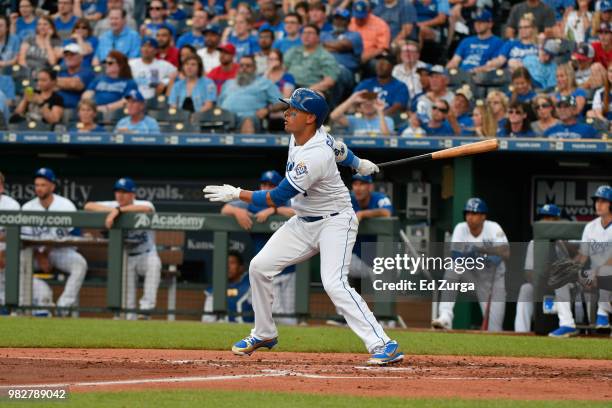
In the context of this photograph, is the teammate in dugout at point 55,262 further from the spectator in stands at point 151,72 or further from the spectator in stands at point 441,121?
the spectator in stands at point 441,121

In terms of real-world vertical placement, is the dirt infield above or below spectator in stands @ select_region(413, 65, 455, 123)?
below

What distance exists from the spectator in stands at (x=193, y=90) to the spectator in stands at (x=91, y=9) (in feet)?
8.59

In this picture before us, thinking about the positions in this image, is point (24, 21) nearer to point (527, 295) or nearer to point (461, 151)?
point (527, 295)

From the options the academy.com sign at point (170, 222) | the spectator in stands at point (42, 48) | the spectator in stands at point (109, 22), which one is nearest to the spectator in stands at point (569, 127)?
the academy.com sign at point (170, 222)

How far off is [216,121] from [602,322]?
4.66 m

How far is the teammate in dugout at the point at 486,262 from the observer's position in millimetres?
10188

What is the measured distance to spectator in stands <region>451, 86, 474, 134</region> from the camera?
11.9 meters

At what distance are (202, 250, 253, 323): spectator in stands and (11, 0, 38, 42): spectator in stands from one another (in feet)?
17.2

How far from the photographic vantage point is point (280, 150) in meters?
12.4

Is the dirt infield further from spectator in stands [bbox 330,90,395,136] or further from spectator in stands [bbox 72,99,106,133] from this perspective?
Answer: spectator in stands [bbox 72,99,106,133]

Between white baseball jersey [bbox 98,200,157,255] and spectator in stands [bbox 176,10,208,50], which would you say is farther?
spectator in stands [bbox 176,10,208,50]

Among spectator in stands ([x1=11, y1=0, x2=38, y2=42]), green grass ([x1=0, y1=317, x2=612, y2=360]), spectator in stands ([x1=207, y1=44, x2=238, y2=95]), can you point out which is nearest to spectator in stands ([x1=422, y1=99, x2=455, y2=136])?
green grass ([x1=0, y1=317, x2=612, y2=360])

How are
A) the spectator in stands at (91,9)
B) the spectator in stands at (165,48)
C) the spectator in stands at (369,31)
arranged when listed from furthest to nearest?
the spectator in stands at (91,9) → the spectator in stands at (165,48) → the spectator in stands at (369,31)

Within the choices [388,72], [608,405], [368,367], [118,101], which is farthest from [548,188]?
[608,405]
